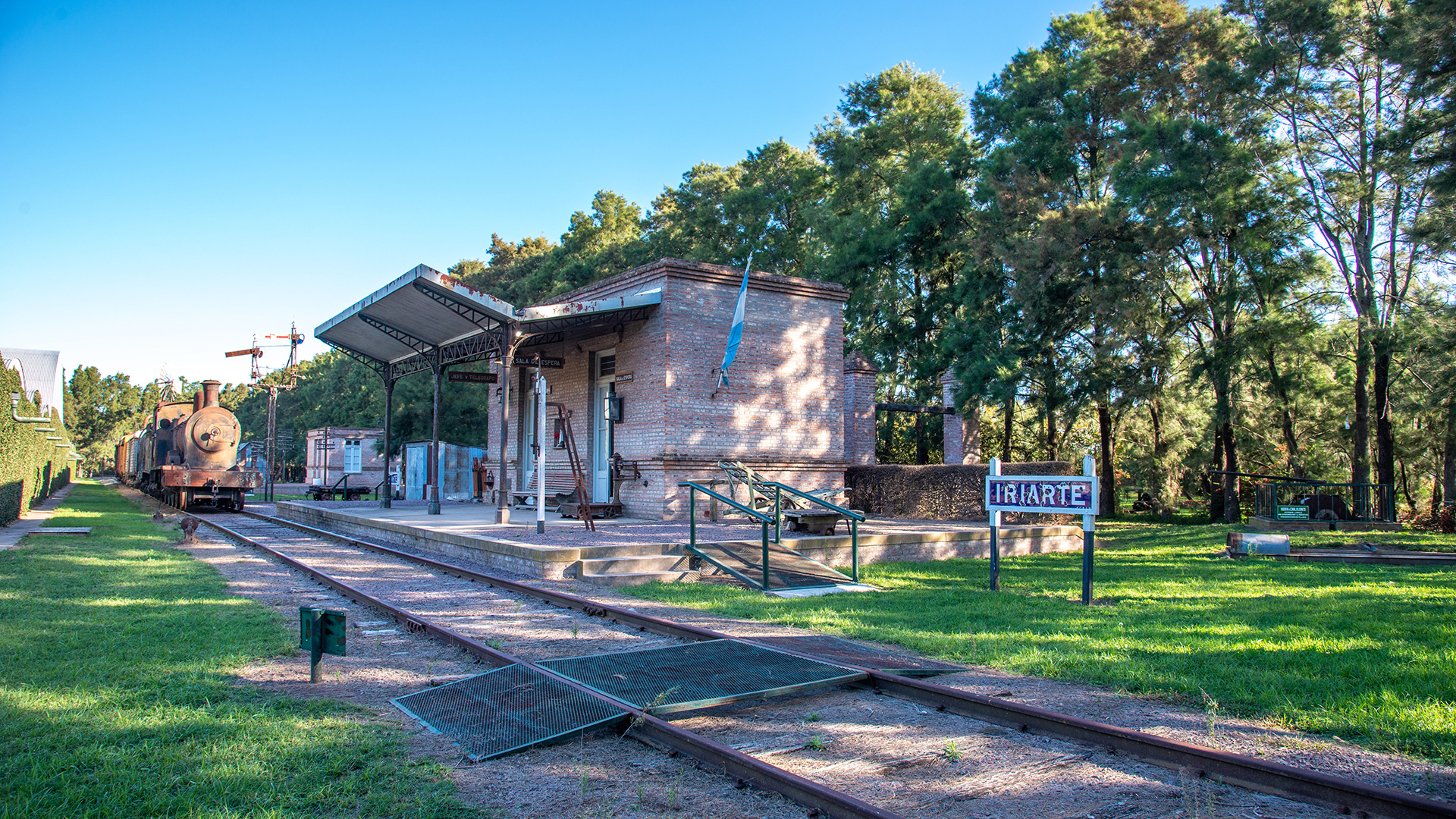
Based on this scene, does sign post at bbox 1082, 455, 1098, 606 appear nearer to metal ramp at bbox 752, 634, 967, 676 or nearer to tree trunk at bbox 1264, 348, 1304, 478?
metal ramp at bbox 752, 634, 967, 676

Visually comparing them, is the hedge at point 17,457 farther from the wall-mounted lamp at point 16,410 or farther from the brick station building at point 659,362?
the brick station building at point 659,362

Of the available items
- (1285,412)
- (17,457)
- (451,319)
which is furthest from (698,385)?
(1285,412)

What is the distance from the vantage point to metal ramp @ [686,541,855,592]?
33.3 feet

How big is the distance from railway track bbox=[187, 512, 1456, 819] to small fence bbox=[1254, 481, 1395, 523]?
58.2ft

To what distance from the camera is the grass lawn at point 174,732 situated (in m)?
3.32

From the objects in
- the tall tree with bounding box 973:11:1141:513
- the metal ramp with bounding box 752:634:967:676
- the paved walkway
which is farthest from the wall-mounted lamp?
the tall tree with bounding box 973:11:1141:513

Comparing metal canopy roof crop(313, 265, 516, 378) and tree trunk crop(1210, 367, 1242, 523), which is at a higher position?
metal canopy roof crop(313, 265, 516, 378)

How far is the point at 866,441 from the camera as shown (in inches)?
933

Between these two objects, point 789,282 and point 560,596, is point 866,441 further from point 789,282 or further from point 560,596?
point 560,596

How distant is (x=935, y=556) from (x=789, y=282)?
25.3ft

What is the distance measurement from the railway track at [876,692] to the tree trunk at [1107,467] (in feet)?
71.8

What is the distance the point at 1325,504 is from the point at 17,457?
101 ft

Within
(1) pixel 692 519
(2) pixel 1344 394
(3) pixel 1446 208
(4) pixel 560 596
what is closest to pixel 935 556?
(1) pixel 692 519

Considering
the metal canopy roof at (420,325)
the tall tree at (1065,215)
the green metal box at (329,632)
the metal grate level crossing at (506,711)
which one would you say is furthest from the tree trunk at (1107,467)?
the green metal box at (329,632)
